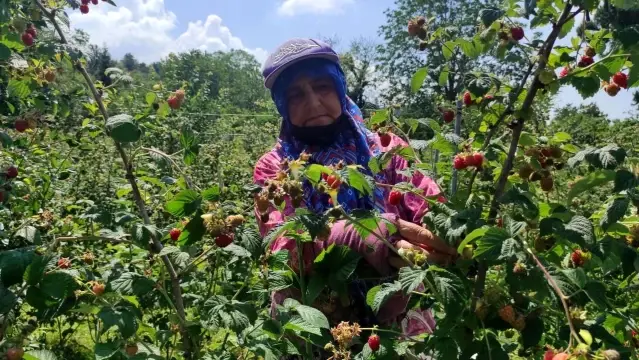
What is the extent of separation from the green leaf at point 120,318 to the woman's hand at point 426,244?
0.64 metres

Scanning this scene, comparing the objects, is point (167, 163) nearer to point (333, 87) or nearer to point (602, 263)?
point (333, 87)

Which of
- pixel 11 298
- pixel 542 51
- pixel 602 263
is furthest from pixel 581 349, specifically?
pixel 11 298

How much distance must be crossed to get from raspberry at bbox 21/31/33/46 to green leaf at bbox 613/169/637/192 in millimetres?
1738

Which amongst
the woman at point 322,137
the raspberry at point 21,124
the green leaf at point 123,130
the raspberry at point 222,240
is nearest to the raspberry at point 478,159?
the woman at point 322,137

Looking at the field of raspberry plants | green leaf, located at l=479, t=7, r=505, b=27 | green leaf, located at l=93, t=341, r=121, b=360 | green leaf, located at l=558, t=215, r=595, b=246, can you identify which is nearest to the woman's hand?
the field of raspberry plants

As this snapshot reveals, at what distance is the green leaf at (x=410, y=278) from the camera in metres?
1.09

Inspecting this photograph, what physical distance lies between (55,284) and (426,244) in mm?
837

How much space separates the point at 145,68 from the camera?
89.6 meters

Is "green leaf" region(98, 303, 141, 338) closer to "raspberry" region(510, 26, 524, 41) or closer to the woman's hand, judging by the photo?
the woman's hand

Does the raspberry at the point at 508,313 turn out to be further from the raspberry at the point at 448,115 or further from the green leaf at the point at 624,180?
the raspberry at the point at 448,115

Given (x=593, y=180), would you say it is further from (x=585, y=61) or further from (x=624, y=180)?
(x=585, y=61)

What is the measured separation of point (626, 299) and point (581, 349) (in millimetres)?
2326

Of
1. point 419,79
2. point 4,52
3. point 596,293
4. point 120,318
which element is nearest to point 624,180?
point 596,293

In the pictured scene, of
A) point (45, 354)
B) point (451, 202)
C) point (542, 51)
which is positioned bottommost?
point (45, 354)
